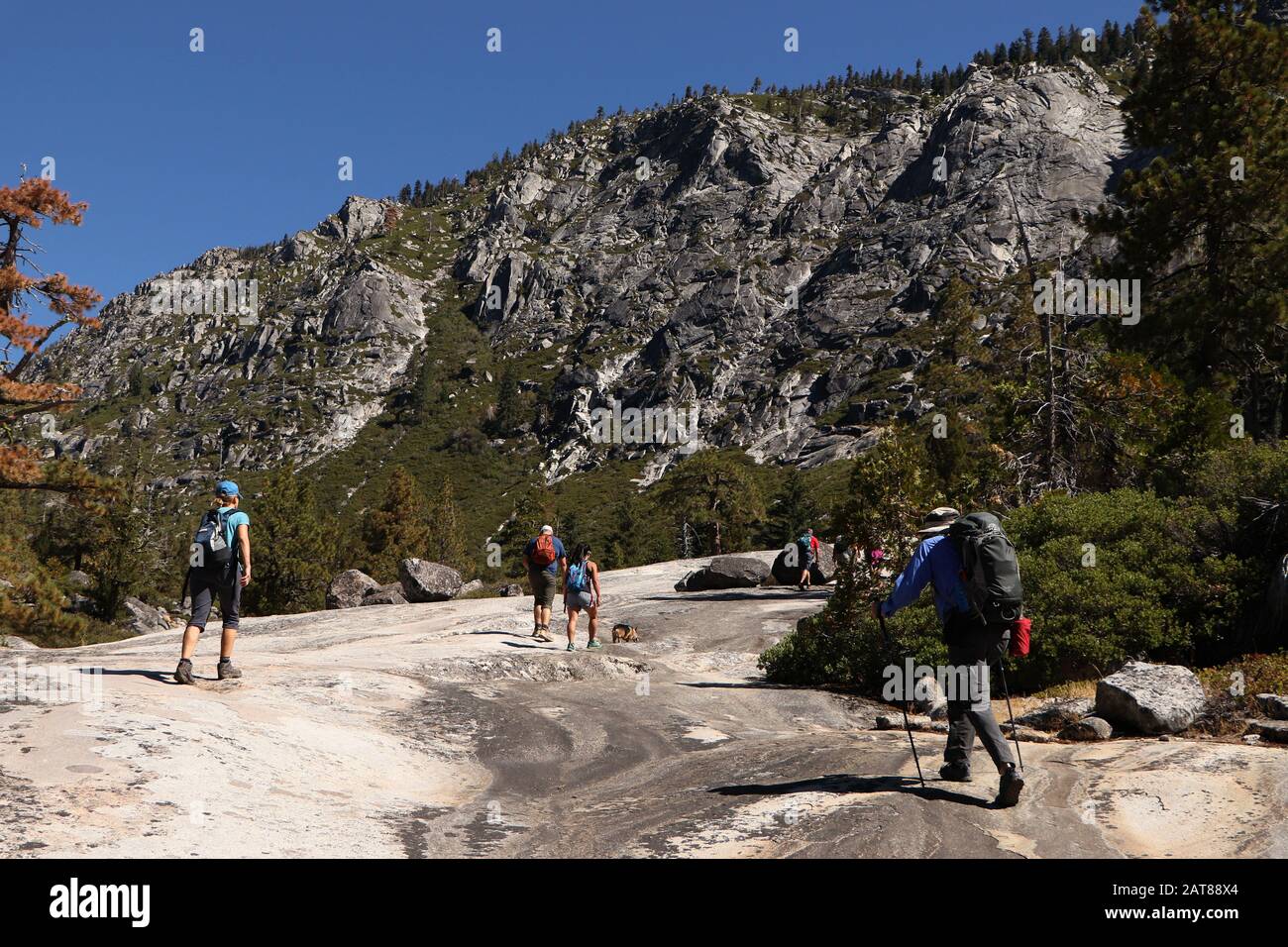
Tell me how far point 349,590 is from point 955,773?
36.1 meters

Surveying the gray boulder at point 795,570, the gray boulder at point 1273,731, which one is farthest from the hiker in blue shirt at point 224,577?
the gray boulder at point 795,570

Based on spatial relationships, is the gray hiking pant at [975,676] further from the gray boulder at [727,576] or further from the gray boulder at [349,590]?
the gray boulder at [349,590]

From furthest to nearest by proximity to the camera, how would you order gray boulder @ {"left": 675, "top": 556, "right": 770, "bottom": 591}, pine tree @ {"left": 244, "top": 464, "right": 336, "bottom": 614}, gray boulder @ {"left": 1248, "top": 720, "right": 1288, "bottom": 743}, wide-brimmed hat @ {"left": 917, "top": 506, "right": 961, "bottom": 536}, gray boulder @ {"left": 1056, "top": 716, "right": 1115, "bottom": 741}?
pine tree @ {"left": 244, "top": 464, "right": 336, "bottom": 614} < gray boulder @ {"left": 675, "top": 556, "right": 770, "bottom": 591} < gray boulder @ {"left": 1056, "top": 716, "right": 1115, "bottom": 741} < gray boulder @ {"left": 1248, "top": 720, "right": 1288, "bottom": 743} < wide-brimmed hat @ {"left": 917, "top": 506, "right": 961, "bottom": 536}

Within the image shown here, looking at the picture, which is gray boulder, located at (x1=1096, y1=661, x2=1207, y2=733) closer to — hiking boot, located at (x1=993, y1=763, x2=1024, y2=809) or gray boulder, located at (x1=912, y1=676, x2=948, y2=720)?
gray boulder, located at (x1=912, y1=676, x2=948, y2=720)

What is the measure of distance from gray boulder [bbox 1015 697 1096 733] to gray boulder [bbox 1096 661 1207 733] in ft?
0.91

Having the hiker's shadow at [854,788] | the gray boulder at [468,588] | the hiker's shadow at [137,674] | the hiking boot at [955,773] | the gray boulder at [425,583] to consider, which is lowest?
the gray boulder at [468,588]

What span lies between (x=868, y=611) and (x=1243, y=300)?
12979 millimetres

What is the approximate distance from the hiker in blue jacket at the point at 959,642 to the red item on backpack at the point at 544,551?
11.3 metres

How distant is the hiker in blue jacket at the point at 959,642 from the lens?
6.79m

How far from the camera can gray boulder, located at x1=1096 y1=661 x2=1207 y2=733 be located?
9.48 metres

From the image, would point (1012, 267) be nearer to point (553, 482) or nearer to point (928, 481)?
point (553, 482)

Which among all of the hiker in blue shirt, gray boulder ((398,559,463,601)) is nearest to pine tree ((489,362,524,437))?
gray boulder ((398,559,463,601))

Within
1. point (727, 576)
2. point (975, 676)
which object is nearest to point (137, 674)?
point (975, 676)
